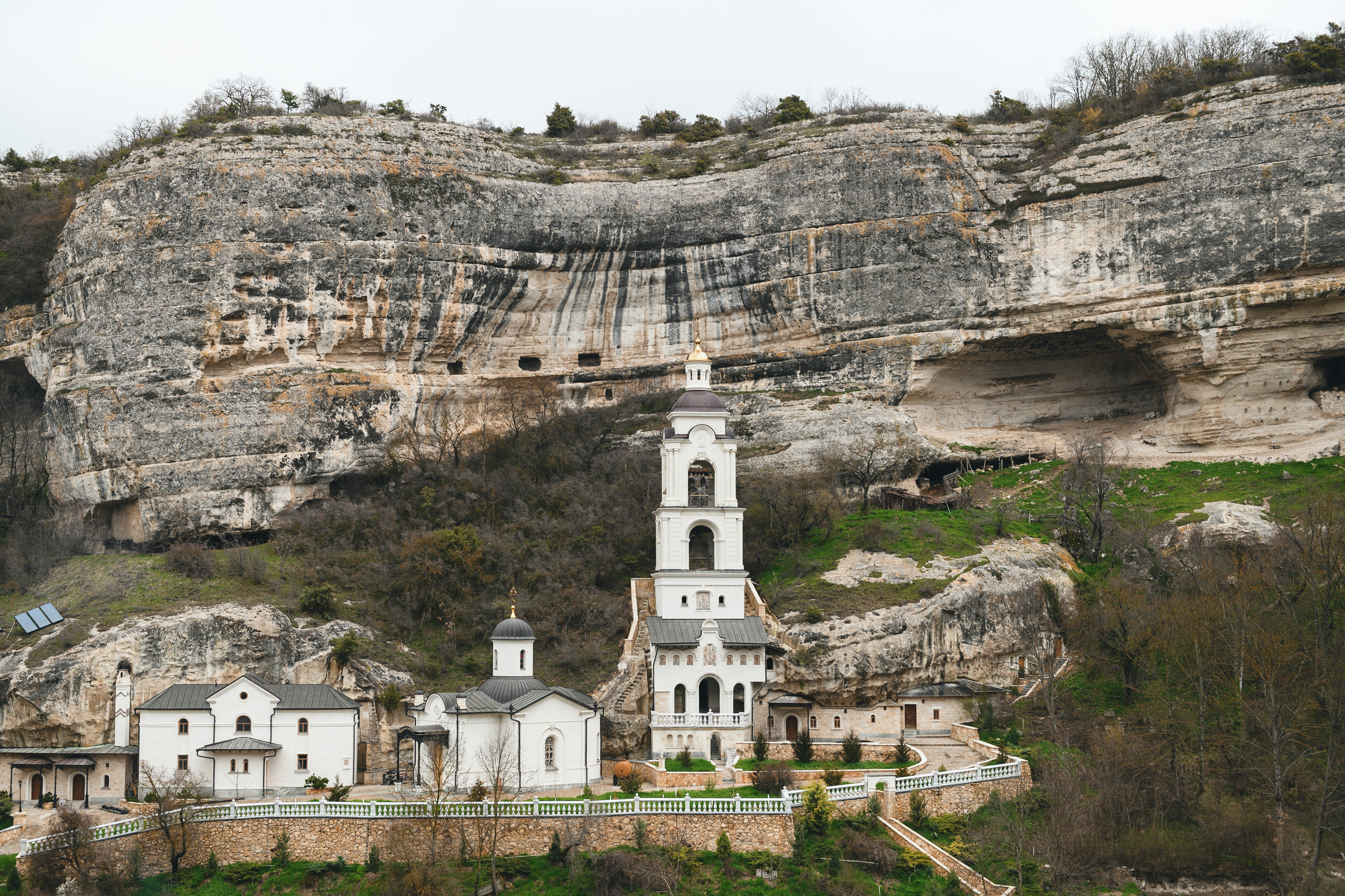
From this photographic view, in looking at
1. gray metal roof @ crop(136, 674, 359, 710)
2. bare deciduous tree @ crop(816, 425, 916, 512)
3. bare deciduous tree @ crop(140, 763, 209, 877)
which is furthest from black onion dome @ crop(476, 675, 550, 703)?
bare deciduous tree @ crop(816, 425, 916, 512)

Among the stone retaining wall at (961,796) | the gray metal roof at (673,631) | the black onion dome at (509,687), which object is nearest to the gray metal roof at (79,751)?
the black onion dome at (509,687)

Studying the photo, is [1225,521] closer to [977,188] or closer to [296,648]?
[977,188]

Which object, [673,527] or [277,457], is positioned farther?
[277,457]

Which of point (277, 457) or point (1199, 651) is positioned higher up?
point (277, 457)

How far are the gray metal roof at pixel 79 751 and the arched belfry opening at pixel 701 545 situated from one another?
17402mm

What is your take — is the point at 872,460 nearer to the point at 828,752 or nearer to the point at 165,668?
the point at 828,752

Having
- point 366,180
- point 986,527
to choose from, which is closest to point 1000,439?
point 986,527

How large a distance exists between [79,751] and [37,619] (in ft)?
18.2

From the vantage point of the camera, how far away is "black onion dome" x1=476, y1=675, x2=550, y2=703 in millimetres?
36406

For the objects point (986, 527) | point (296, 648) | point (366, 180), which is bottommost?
point (296, 648)

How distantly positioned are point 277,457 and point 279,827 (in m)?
20.2

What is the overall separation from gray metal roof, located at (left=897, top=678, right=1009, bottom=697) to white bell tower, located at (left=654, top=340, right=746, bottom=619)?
5645 millimetres

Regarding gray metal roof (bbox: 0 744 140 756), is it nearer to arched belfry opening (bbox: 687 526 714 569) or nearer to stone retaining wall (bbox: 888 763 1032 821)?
arched belfry opening (bbox: 687 526 714 569)

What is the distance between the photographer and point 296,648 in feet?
132
